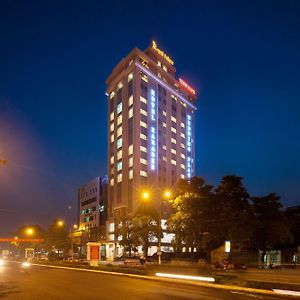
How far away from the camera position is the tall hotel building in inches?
4739

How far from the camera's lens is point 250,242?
66.7 metres

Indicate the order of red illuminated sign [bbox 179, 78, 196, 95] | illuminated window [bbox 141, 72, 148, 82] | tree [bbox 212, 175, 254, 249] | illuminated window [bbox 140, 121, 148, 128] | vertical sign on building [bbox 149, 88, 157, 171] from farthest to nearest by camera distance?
1. red illuminated sign [bbox 179, 78, 196, 95]
2. illuminated window [bbox 141, 72, 148, 82]
3. vertical sign on building [bbox 149, 88, 157, 171]
4. illuminated window [bbox 140, 121, 148, 128]
5. tree [bbox 212, 175, 254, 249]

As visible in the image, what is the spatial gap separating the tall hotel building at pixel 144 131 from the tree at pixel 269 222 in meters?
49.8

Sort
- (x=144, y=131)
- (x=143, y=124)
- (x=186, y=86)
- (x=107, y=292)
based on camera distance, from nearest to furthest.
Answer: (x=107, y=292)
(x=144, y=131)
(x=143, y=124)
(x=186, y=86)

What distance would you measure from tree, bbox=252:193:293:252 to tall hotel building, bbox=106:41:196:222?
49846mm

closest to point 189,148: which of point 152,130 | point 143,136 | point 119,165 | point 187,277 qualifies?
point 152,130

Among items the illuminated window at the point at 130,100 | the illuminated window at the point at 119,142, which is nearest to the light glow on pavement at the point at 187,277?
the illuminated window at the point at 119,142

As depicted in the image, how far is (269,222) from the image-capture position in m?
64.4

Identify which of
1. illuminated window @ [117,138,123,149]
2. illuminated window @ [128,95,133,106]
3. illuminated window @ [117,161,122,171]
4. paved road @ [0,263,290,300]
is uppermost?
illuminated window @ [128,95,133,106]

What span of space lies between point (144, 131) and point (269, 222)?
213 ft

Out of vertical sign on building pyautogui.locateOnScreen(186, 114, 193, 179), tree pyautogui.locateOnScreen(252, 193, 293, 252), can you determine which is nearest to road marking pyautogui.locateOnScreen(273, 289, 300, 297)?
tree pyautogui.locateOnScreen(252, 193, 293, 252)

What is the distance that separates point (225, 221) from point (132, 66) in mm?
78468

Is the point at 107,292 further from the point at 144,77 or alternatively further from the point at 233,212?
the point at 144,77

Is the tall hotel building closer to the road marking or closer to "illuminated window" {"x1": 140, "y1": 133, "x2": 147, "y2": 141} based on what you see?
"illuminated window" {"x1": 140, "y1": 133, "x2": 147, "y2": 141}
